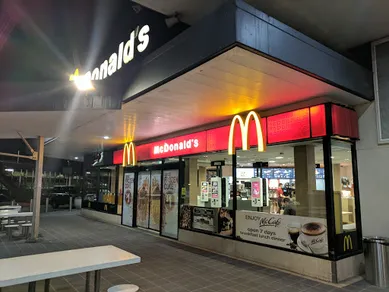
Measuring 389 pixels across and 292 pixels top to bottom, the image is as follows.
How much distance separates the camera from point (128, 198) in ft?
35.3

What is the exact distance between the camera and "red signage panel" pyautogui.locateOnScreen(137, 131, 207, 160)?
7275mm

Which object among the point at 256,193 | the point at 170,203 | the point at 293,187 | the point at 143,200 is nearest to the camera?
the point at 293,187

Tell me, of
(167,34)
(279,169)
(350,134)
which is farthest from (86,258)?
(279,169)

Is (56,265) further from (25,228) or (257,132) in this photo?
(25,228)

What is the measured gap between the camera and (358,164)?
5230 millimetres

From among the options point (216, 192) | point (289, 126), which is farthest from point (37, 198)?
point (289, 126)

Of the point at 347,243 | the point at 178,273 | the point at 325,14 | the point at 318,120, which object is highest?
the point at 325,14

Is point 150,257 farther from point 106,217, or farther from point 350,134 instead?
point 106,217

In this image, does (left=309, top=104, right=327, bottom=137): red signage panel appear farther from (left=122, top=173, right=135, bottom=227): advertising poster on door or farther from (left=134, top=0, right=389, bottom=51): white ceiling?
(left=122, top=173, right=135, bottom=227): advertising poster on door

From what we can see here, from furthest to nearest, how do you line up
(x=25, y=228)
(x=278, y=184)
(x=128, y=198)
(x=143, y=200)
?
(x=128, y=198), (x=143, y=200), (x=25, y=228), (x=278, y=184)

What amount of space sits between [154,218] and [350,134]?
652 cm

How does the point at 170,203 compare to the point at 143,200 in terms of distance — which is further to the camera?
the point at 143,200

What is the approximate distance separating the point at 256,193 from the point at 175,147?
116 inches

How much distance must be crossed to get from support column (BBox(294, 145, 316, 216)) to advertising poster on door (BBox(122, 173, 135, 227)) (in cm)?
662
